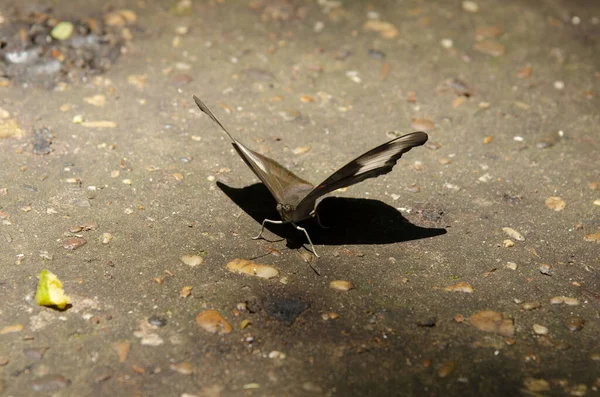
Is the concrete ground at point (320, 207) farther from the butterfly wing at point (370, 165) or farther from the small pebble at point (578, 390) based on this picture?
the butterfly wing at point (370, 165)

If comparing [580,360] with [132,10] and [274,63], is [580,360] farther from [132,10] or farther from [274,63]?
[132,10]

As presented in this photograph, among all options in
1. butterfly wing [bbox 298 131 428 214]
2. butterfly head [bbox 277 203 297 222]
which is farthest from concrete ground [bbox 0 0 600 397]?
butterfly wing [bbox 298 131 428 214]

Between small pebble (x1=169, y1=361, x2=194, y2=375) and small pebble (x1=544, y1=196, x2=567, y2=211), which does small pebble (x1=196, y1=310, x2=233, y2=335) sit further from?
small pebble (x1=544, y1=196, x2=567, y2=211)

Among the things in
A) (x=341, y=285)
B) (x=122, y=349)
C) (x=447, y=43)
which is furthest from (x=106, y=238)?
(x=447, y=43)

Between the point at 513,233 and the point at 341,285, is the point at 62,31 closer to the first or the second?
the point at 341,285

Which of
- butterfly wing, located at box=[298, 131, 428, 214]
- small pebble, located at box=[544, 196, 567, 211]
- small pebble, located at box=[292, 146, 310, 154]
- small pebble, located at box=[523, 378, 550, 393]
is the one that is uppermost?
butterfly wing, located at box=[298, 131, 428, 214]
